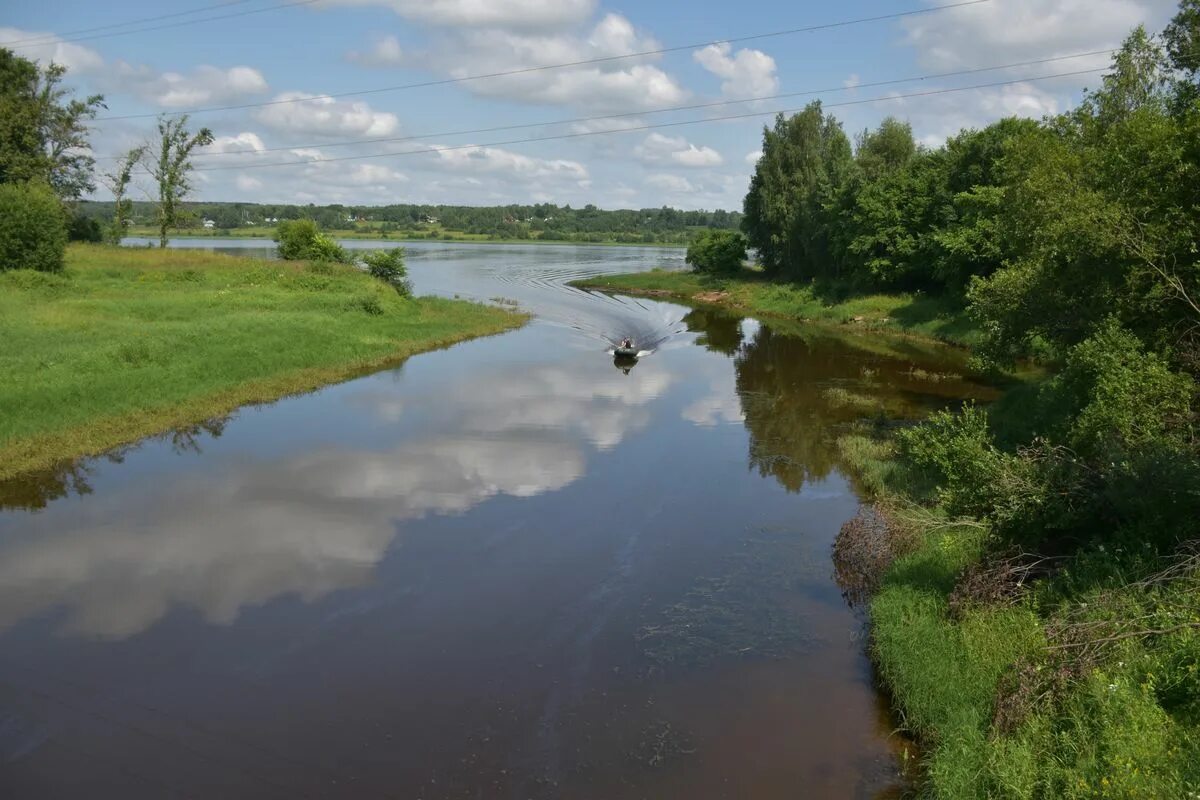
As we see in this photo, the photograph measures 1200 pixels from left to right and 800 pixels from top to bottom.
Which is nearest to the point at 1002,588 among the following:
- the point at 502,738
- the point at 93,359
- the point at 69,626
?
the point at 502,738

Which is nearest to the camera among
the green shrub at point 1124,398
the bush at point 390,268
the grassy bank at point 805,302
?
the green shrub at point 1124,398

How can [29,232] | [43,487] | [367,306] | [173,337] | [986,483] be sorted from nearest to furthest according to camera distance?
[986,483]
[43,487]
[173,337]
[29,232]
[367,306]

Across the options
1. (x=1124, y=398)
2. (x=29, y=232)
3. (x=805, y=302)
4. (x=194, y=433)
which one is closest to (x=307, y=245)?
(x=29, y=232)

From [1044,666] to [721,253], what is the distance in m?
73.6

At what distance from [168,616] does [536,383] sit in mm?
20935

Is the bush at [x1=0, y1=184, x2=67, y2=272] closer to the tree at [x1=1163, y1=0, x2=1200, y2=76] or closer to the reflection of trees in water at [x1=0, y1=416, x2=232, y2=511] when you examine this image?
the reflection of trees in water at [x1=0, y1=416, x2=232, y2=511]

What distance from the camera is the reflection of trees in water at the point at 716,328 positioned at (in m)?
47.4

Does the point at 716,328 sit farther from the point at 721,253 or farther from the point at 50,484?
the point at 50,484

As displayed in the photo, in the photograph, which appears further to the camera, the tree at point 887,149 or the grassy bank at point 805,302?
the tree at point 887,149

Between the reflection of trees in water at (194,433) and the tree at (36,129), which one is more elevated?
the tree at (36,129)

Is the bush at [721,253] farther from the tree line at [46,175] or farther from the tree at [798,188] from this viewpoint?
the tree line at [46,175]

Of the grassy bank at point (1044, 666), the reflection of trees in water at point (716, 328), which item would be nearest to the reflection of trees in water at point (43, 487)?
the grassy bank at point (1044, 666)

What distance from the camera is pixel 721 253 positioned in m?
81.1

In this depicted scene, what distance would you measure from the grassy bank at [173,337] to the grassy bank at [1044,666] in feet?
68.3
